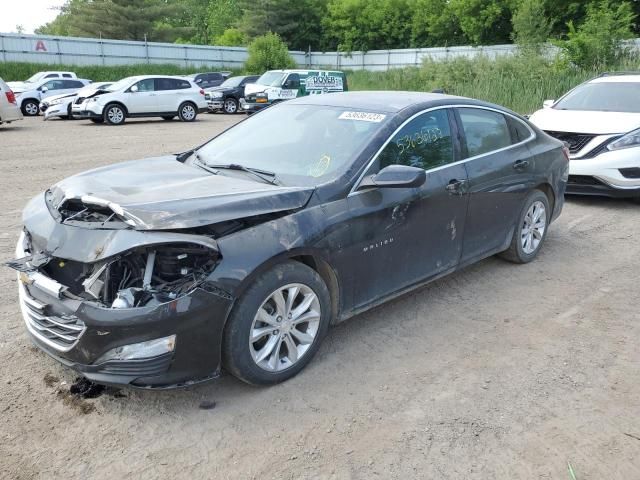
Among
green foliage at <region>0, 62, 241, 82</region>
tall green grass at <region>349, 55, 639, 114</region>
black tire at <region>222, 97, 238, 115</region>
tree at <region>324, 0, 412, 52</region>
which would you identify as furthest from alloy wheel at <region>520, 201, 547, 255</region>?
tree at <region>324, 0, 412, 52</region>

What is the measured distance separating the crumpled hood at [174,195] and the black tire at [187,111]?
57.6 ft

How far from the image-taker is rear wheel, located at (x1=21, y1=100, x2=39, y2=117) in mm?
22953

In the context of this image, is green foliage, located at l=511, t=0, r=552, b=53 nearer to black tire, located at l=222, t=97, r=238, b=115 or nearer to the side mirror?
black tire, located at l=222, t=97, r=238, b=115

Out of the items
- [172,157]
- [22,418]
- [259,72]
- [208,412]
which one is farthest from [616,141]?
[259,72]

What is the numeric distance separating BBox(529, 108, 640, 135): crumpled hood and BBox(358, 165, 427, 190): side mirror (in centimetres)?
486

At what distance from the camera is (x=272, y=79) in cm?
2252

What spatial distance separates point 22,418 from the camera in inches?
123

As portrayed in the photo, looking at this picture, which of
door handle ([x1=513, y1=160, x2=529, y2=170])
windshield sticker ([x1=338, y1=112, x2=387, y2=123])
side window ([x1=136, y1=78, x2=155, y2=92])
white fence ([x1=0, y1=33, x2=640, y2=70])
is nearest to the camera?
windshield sticker ([x1=338, y1=112, x2=387, y2=123])

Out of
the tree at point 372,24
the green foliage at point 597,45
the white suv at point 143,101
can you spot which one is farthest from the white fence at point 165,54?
the white suv at point 143,101

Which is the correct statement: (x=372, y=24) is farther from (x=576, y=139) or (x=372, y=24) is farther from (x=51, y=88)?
(x=576, y=139)

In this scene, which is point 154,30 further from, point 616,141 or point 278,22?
point 616,141

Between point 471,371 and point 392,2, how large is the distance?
5443cm

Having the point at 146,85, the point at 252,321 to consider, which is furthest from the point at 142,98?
Result: the point at 252,321

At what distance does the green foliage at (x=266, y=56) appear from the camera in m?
37.0
